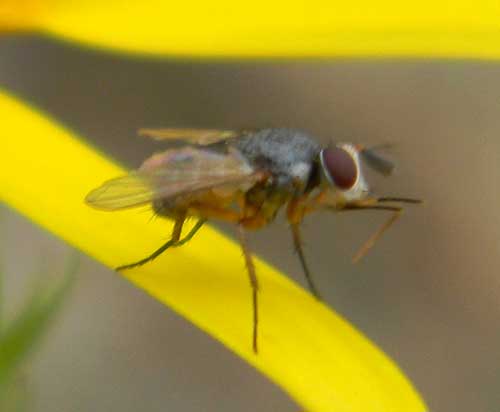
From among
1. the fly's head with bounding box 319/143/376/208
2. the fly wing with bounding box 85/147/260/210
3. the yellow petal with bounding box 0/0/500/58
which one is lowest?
the fly wing with bounding box 85/147/260/210

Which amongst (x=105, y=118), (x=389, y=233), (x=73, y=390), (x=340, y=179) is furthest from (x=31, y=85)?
(x=340, y=179)

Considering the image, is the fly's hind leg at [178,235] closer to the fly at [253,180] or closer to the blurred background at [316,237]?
the fly at [253,180]

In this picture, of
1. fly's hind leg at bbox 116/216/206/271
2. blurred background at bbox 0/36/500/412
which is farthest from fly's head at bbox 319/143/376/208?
blurred background at bbox 0/36/500/412

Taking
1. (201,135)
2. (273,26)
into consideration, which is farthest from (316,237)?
(273,26)

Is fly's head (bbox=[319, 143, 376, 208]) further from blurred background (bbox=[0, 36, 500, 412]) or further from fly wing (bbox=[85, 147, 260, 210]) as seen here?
blurred background (bbox=[0, 36, 500, 412])

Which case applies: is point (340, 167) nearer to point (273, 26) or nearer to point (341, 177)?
point (341, 177)

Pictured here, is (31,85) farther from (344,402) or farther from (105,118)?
(344,402)

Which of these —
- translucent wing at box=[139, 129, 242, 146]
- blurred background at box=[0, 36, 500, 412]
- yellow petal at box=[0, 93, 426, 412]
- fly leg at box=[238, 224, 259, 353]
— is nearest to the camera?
yellow petal at box=[0, 93, 426, 412]
